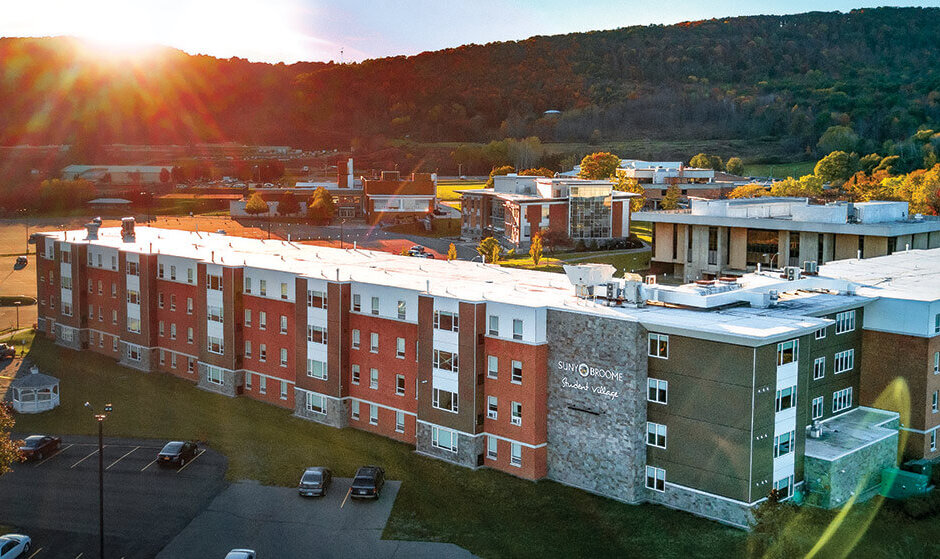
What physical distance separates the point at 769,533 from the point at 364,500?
1461 cm

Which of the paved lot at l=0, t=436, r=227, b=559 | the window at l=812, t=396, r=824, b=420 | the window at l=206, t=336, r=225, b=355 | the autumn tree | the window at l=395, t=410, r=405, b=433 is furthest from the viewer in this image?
the autumn tree

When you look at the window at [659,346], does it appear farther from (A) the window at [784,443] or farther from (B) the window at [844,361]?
(B) the window at [844,361]

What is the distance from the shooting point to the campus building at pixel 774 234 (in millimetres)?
61406

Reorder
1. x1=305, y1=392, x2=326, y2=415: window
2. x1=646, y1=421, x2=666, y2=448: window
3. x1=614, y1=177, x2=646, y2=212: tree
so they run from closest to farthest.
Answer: x1=646, y1=421, x2=666, y2=448: window < x1=305, y1=392, x2=326, y2=415: window < x1=614, y1=177, x2=646, y2=212: tree

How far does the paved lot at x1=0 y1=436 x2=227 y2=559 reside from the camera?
31.1 m

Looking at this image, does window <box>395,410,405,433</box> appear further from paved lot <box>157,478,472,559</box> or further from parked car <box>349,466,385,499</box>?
parked car <box>349,466,385,499</box>

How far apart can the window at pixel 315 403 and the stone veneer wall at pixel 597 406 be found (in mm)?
12685

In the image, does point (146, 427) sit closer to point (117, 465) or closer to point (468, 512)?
point (117, 465)

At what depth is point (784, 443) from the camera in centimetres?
3133

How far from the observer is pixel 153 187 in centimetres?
19262

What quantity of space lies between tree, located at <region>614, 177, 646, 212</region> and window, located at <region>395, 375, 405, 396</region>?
7514 cm

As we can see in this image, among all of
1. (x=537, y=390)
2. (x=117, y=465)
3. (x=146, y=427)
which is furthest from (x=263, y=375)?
(x=537, y=390)

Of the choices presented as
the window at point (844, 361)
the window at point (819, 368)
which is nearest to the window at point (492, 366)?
the window at point (819, 368)

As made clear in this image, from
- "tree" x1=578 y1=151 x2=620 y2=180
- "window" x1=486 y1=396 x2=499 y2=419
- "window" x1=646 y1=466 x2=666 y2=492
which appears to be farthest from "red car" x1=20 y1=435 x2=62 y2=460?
"tree" x1=578 y1=151 x2=620 y2=180
